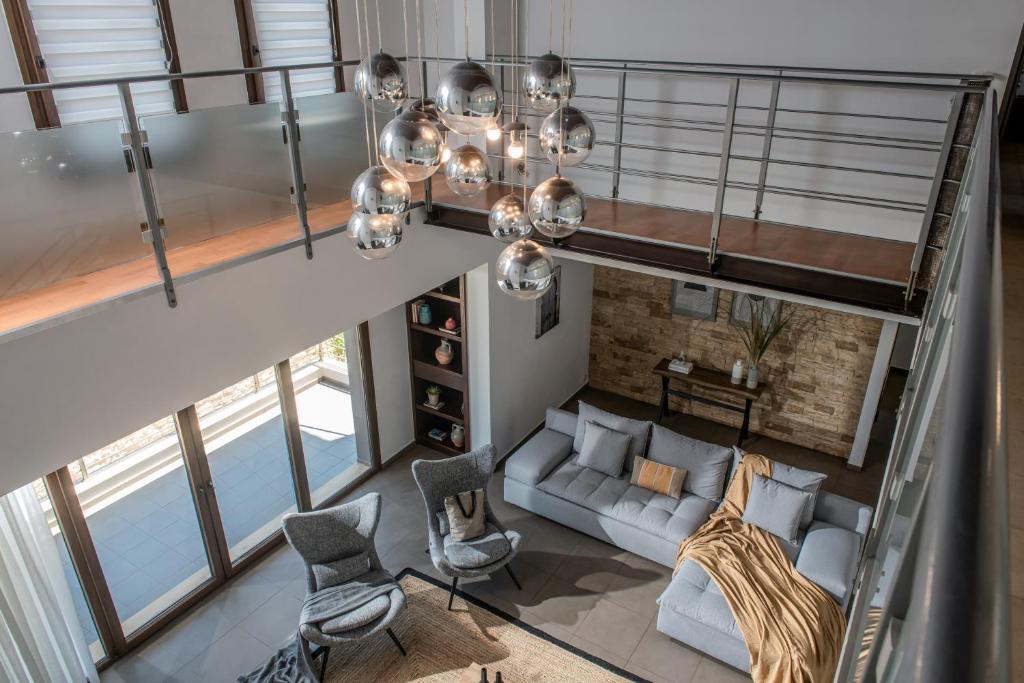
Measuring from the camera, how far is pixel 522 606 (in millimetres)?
5422

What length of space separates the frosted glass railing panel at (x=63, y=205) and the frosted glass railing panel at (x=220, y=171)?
20 centimetres

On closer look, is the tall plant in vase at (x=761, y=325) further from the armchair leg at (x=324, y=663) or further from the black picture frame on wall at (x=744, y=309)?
the armchair leg at (x=324, y=663)

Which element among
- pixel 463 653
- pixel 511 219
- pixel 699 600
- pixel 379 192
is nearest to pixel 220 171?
pixel 379 192

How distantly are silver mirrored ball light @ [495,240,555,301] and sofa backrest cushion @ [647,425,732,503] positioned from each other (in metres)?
3.88

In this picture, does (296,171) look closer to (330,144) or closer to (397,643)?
(330,144)

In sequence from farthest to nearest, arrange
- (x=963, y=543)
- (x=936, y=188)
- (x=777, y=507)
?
(x=777, y=507) < (x=936, y=188) < (x=963, y=543)

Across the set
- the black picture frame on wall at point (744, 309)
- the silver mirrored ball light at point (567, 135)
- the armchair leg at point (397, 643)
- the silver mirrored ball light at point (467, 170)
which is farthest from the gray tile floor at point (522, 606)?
the silver mirrored ball light at point (567, 135)

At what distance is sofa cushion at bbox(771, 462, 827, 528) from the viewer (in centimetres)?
554

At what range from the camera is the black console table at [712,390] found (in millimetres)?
7242

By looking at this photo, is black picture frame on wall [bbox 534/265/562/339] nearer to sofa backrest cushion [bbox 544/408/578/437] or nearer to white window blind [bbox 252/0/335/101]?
sofa backrest cushion [bbox 544/408/578/437]

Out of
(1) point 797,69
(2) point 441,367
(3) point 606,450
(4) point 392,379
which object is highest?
(1) point 797,69

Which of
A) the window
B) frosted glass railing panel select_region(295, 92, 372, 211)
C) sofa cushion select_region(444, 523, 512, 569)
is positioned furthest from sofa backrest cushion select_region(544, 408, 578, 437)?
the window

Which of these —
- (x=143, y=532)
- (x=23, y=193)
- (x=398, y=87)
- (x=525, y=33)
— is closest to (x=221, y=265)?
(x=23, y=193)

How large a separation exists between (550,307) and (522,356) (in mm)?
646
